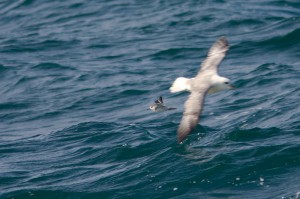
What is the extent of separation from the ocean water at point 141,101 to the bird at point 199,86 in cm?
91

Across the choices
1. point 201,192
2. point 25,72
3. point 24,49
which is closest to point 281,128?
point 201,192

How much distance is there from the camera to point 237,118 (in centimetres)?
1716

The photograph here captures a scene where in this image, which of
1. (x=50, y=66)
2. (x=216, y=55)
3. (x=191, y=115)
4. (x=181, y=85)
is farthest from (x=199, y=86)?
(x=50, y=66)

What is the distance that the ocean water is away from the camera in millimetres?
14391

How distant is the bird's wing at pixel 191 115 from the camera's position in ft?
45.2

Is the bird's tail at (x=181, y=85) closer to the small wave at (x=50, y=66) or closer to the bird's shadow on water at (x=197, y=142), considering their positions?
the bird's shadow on water at (x=197, y=142)

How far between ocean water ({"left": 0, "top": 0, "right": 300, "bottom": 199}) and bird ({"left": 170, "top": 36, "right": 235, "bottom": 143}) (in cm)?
91

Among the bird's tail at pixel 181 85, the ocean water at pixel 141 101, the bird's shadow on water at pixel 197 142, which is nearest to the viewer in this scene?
the ocean water at pixel 141 101

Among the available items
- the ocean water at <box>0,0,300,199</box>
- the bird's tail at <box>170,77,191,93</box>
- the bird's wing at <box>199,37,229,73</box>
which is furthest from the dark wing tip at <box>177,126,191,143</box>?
the bird's wing at <box>199,37,229,73</box>

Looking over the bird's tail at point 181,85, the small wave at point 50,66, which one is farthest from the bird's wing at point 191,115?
the small wave at point 50,66

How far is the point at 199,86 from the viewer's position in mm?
14727

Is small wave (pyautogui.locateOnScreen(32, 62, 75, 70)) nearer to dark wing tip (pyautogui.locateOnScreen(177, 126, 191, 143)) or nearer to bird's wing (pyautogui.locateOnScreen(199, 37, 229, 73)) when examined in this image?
bird's wing (pyautogui.locateOnScreen(199, 37, 229, 73))

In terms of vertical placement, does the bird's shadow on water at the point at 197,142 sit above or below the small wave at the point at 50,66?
above

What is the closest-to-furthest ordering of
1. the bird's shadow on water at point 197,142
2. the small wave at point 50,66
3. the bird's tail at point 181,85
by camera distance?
the bird's tail at point 181,85 → the bird's shadow on water at point 197,142 → the small wave at point 50,66
